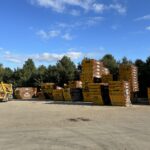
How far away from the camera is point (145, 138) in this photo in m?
10.4

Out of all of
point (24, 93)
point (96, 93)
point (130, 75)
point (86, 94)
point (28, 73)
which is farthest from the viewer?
point (28, 73)

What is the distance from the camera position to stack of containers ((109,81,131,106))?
26.8 metres

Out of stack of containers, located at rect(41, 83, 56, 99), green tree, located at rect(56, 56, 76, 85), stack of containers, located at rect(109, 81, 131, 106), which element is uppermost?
green tree, located at rect(56, 56, 76, 85)

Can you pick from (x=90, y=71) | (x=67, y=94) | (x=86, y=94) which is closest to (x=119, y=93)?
(x=90, y=71)

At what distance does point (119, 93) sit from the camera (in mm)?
27047

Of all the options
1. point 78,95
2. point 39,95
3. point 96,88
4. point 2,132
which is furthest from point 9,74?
point 2,132

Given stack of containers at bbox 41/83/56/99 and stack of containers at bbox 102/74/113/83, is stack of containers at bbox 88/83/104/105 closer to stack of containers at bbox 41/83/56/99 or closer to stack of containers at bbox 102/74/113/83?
stack of containers at bbox 102/74/113/83

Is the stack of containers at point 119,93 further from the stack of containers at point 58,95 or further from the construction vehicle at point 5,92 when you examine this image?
the construction vehicle at point 5,92

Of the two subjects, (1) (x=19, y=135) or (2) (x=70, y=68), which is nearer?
(1) (x=19, y=135)

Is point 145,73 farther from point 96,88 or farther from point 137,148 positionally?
point 137,148

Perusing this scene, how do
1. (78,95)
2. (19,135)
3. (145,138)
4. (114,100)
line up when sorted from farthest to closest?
(78,95) < (114,100) < (19,135) < (145,138)

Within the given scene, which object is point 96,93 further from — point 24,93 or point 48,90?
point 24,93

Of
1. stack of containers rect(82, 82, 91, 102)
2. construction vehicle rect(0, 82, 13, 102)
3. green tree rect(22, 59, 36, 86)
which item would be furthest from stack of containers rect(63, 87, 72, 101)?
green tree rect(22, 59, 36, 86)

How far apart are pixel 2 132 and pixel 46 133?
1.75 meters
